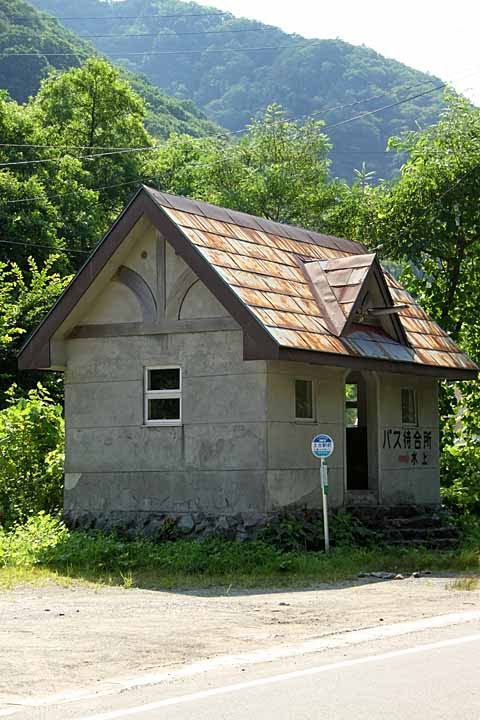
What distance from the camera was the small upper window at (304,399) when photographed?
21141mm

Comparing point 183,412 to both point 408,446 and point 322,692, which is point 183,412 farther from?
point 322,692

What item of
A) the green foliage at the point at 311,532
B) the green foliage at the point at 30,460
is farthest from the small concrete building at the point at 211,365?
the green foliage at the point at 30,460

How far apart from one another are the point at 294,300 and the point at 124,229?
3.27 meters

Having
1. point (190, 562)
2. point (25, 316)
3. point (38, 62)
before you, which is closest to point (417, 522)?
point (190, 562)

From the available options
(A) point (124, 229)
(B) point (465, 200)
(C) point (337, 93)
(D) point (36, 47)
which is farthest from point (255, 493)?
(C) point (337, 93)

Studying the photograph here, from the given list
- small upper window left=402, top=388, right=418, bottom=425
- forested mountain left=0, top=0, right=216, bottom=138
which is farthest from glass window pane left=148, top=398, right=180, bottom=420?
forested mountain left=0, top=0, right=216, bottom=138

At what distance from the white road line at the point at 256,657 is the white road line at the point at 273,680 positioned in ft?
2.31

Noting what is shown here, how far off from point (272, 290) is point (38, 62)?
65220 millimetres

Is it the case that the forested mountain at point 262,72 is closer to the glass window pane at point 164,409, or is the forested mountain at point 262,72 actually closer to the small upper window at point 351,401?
the small upper window at point 351,401

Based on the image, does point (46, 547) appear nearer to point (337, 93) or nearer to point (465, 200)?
point (465, 200)

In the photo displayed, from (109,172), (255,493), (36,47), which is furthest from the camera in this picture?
(36,47)

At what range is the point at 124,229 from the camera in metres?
21.1

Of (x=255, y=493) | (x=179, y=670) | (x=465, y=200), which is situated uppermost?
(x=465, y=200)

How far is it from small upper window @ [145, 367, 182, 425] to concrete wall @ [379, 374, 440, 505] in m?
4.38
